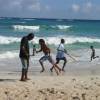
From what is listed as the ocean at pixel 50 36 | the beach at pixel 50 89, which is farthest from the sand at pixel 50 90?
the ocean at pixel 50 36

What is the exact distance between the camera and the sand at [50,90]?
34.0 feet

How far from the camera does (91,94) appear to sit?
10539 mm

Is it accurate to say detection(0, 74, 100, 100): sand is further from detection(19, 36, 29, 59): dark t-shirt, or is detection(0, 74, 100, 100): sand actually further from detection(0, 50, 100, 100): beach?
detection(19, 36, 29, 59): dark t-shirt

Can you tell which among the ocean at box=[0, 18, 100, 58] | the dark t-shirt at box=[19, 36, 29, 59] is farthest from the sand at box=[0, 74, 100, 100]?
the ocean at box=[0, 18, 100, 58]

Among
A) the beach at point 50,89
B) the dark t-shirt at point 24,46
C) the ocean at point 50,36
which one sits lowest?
the ocean at point 50,36

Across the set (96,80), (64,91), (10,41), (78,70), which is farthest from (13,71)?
(10,41)

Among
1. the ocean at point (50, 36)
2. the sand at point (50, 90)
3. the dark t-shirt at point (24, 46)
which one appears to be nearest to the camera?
the sand at point (50, 90)

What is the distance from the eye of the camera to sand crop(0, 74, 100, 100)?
1037 centimetres

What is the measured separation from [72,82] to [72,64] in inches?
270

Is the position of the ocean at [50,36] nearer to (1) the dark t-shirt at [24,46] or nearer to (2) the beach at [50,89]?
(1) the dark t-shirt at [24,46]

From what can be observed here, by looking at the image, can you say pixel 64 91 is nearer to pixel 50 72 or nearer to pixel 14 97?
pixel 14 97

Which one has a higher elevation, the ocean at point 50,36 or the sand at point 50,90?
the sand at point 50,90

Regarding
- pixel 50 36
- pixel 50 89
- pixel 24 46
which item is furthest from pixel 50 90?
pixel 50 36

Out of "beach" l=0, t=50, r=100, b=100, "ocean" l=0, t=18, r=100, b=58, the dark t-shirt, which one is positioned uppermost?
the dark t-shirt
